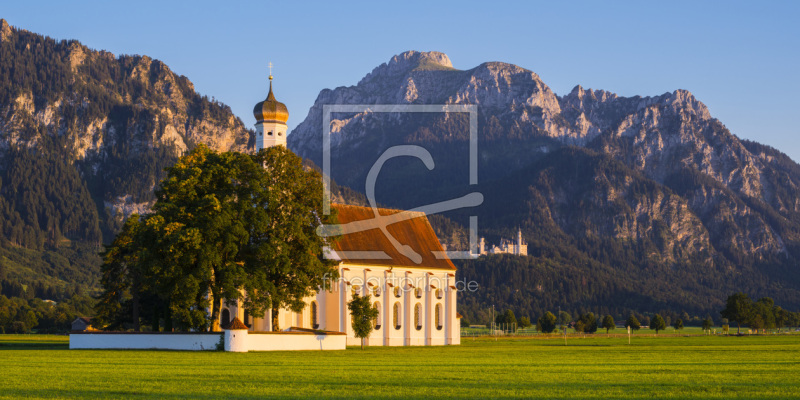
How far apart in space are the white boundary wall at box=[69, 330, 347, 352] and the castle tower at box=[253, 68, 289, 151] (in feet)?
76.3

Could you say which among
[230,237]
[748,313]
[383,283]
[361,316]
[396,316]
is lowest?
[748,313]

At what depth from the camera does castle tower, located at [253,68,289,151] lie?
77688mm

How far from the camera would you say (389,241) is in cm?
8412

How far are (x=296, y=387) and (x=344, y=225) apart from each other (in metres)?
51.0

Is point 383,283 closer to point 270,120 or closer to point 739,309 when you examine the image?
point 270,120

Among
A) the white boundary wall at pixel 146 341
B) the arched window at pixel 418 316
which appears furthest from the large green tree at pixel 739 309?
the white boundary wall at pixel 146 341

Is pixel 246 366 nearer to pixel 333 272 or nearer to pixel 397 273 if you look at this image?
pixel 333 272

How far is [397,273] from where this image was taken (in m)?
81.9

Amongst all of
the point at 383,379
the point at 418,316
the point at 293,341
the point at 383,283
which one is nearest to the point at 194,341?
the point at 293,341

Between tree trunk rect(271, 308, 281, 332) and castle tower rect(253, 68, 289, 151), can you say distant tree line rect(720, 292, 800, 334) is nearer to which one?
castle tower rect(253, 68, 289, 151)

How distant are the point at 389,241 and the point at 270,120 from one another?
54.1ft

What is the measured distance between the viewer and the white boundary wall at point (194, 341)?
55406 mm

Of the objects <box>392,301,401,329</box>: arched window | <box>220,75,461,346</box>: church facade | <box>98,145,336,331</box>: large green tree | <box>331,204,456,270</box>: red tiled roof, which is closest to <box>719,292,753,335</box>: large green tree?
<box>220,75,461,346</box>: church facade

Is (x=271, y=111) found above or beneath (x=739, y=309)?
above
